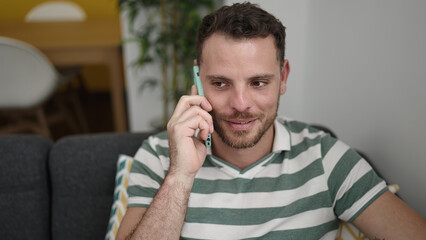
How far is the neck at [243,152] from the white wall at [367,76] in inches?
15.4

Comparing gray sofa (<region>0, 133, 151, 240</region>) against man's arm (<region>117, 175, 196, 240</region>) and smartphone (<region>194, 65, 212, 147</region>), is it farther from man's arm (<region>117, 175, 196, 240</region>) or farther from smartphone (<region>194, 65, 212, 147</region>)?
smartphone (<region>194, 65, 212, 147</region>)

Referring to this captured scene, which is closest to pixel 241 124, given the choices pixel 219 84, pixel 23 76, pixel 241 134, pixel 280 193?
pixel 241 134

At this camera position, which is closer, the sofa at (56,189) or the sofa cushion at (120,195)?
the sofa cushion at (120,195)

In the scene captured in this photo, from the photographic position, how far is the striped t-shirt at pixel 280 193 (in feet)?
3.19

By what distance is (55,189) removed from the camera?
126cm

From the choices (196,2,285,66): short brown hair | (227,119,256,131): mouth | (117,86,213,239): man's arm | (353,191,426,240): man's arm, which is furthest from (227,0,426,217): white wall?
(117,86,213,239): man's arm

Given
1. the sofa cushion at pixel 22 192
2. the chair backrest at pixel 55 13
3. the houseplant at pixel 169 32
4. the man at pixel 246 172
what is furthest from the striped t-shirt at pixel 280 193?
the chair backrest at pixel 55 13

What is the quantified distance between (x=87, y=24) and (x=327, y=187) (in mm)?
2533

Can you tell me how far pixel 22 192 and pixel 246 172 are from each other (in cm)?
82

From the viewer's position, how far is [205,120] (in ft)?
3.20

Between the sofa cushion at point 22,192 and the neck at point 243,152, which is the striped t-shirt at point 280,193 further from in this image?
the sofa cushion at point 22,192

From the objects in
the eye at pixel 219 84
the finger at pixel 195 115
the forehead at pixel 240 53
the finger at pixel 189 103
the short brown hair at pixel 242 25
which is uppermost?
the short brown hair at pixel 242 25

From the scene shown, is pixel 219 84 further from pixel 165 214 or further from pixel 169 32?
pixel 169 32

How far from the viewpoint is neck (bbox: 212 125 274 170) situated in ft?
3.46
